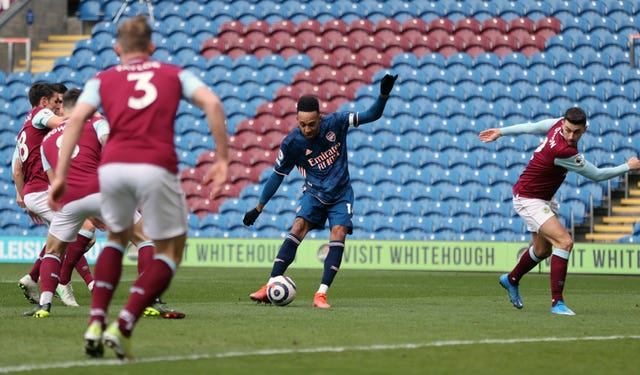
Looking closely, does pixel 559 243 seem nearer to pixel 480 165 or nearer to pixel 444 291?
pixel 444 291

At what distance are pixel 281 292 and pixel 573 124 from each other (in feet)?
10.6

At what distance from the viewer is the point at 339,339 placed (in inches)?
303

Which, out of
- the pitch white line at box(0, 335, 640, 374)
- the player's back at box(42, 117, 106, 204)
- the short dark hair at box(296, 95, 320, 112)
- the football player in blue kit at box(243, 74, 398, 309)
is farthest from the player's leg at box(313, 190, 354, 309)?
the pitch white line at box(0, 335, 640, 374)

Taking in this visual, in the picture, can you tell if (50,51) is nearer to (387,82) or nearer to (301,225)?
(301,225)

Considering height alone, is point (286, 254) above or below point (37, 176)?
below

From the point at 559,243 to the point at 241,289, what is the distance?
509 centimetres

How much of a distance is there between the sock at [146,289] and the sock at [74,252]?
4.54m

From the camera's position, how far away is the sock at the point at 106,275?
6.60 meters

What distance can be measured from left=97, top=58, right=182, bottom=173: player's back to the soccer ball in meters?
4.71

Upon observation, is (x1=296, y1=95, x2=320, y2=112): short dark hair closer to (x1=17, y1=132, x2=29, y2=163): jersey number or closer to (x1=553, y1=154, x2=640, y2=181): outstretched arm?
(x1=553, y1=154, x2=640, y2=181): outstretched arm

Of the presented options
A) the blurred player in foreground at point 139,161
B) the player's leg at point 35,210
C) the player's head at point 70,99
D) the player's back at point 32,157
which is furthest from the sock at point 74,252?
the blurred player in foreground at point 139,161

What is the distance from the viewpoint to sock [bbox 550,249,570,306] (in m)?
10.7

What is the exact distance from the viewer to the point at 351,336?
7898 mm

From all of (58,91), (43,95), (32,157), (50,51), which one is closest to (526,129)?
(58,91)
